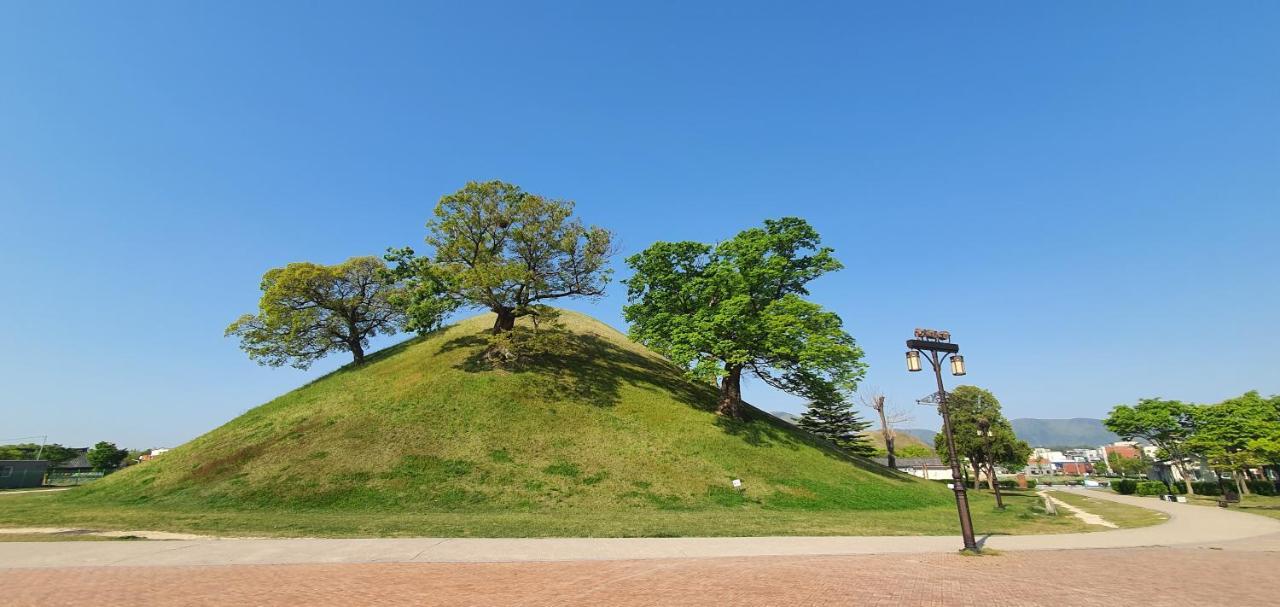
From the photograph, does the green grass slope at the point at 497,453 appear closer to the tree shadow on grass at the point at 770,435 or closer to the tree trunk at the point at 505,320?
the tree shadow on grass at the point at 770,435

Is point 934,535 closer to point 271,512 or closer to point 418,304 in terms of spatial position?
point 271,512

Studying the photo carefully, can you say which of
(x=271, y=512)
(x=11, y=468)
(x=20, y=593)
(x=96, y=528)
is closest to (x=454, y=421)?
(x=271, y=512)

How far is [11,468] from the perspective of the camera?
61.3 metres

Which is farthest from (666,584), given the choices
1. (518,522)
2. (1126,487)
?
(1126,487)

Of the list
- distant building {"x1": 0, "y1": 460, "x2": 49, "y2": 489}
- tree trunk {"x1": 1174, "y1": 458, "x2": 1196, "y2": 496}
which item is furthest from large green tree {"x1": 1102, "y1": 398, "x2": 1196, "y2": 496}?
distant building {"x1": 0, "y1": 460, "x2": 49, "y2": 489}

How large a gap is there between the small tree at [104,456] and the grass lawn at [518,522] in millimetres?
95540

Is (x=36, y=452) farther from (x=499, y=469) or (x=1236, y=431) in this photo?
(x=1236, y=431)

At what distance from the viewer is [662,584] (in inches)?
392

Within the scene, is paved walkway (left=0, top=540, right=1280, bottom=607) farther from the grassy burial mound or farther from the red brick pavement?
the grassy burial mound

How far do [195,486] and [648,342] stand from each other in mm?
26723

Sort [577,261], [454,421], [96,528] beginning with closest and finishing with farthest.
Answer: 1. [96,528]
2. [454,421]
3. [577,261]

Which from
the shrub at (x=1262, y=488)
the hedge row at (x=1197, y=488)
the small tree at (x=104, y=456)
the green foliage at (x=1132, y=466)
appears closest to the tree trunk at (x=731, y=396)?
the hedge row at (x=1197, y=488)

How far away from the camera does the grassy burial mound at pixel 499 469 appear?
20.8 metres

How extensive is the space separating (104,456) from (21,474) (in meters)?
36.9
